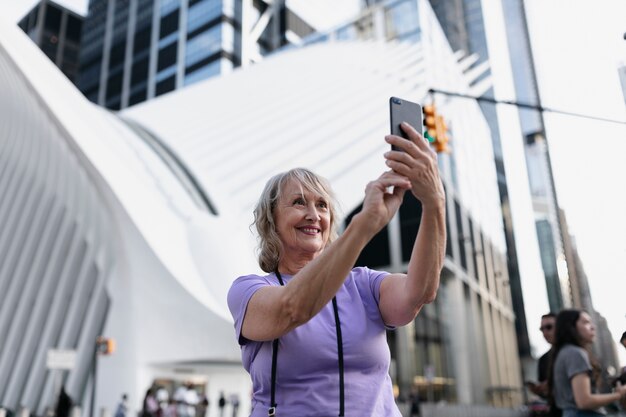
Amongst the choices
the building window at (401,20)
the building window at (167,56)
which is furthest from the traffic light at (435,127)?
the building window at (167,56)

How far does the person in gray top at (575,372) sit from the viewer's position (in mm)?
3336

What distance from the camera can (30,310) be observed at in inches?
703

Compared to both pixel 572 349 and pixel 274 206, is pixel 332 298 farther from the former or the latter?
pixel 572 349

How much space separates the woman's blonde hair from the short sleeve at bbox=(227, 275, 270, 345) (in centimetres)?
13

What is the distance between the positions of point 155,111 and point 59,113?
34.6 ft

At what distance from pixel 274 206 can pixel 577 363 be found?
2553 mm

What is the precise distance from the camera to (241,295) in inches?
64.6

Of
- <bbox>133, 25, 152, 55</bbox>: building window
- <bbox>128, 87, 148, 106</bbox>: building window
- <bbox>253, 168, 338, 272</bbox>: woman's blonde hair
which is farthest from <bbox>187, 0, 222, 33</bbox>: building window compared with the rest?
<bbox>253, 168, 338, 272</bbox>: woman's blonde hair

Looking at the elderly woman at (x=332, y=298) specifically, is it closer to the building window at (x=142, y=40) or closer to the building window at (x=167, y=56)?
the building window at (x=167, y=56)

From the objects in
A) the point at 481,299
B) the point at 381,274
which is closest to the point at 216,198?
the point at 381,274

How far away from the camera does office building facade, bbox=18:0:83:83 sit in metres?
81.0

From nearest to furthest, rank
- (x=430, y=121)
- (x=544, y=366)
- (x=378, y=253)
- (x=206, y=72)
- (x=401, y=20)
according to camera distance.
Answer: (x=544, y=366)
(x=430, y=121)
(x=378, y=253)
(x=401, y=20)
(x=206, y=72)

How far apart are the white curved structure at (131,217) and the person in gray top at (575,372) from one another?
44.6 feet

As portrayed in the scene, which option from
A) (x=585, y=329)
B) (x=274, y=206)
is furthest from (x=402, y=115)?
(x=585, y=329)
